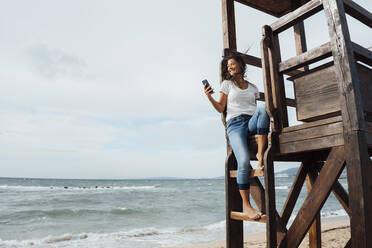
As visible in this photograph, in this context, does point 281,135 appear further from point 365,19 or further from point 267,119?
point 365,19

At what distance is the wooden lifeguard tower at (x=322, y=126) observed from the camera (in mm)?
2258

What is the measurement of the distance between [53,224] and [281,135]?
39.8ft

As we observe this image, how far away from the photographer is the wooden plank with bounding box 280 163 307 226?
318 centimetres

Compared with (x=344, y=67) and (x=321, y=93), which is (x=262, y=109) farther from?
(x=344, y=67)

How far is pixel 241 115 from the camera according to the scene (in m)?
3.25

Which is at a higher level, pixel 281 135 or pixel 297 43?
pixel 297 43

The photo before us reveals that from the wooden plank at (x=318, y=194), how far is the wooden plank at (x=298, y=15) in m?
1.36

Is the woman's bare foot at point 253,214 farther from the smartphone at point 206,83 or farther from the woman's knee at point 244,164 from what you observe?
the smartphone at point 206,83

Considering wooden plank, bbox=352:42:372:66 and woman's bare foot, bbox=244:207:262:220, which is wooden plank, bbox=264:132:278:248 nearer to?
woman's bare foot, bbox=244:207:262:220

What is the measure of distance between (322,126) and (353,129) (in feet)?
1.14

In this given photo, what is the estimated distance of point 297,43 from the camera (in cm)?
512

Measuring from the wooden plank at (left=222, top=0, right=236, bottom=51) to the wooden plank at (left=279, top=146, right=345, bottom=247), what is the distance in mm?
2024

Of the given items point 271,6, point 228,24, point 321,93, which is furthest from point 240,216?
point 271,6

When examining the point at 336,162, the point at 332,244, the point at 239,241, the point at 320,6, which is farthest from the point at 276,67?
the point at 332,244
